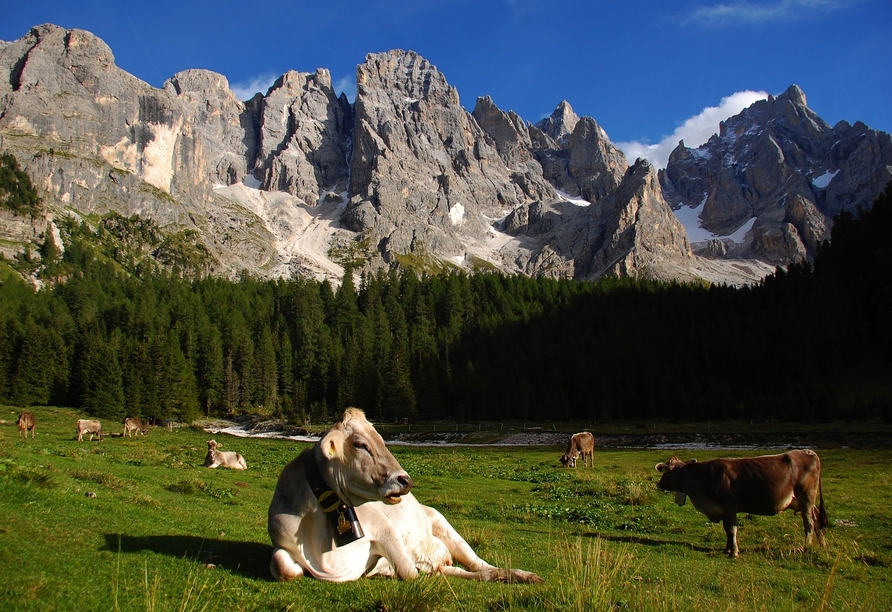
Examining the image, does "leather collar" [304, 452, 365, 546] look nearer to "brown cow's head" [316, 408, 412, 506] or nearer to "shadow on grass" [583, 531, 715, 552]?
"brown cow's head" [316, 408, 412, 506]

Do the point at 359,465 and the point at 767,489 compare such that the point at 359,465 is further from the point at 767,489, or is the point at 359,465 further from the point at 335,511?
the point at 767,489

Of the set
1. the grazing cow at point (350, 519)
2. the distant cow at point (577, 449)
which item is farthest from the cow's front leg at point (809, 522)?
the distant cow at point (577, 449)

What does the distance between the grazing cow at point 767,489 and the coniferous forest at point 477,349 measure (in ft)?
197

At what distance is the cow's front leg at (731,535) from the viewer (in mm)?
11338

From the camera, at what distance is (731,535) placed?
11.6 meters

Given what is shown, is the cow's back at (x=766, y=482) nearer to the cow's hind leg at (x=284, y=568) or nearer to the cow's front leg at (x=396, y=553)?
the cow's front leg at (x=396, y=553)

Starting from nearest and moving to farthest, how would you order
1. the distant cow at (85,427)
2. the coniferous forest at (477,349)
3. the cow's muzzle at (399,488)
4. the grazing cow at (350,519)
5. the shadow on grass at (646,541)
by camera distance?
the cow's muzzle at (399,488), the grazing cow at (350,519), the shadow on grass at (646,541), the distant cow at (85,427), the coniferous forest at (477,349)

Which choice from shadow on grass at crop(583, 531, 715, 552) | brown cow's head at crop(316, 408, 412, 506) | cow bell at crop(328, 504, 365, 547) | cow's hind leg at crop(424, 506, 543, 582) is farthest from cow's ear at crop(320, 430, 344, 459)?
shadow on grass at crop(583, 531, 715, 552)

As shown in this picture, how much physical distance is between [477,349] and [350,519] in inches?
3925

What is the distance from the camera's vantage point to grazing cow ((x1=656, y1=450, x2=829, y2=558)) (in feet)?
39.8

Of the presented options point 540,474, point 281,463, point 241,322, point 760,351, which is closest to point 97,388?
point 241,322

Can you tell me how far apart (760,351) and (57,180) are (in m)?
206

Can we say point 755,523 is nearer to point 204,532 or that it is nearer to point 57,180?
point 204,532

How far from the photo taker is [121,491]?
1170cm
